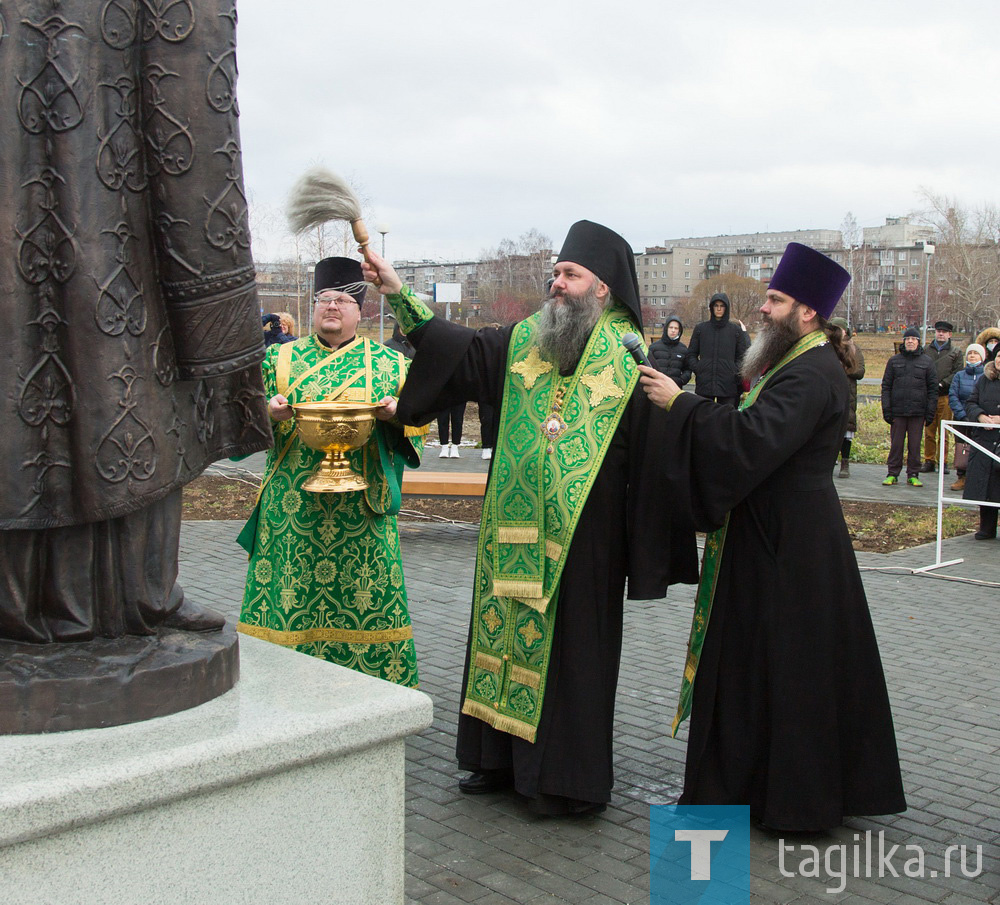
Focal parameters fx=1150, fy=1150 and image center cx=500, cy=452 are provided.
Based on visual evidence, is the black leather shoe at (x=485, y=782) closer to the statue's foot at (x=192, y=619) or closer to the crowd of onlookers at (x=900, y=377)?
the statue's foot at (x=192, y=619)

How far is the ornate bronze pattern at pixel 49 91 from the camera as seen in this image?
225cm

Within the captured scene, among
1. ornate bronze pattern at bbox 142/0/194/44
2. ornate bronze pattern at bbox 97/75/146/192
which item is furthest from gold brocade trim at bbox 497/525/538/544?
ornate bronze pattern at bbox 142/0/194/44

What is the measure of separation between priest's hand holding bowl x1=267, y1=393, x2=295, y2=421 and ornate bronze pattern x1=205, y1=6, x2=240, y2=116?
1.91 m

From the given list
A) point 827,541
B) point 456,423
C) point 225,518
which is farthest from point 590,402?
point 456,423

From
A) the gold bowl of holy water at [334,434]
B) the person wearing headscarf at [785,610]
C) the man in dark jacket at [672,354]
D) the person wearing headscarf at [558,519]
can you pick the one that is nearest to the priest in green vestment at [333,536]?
the gold bowl of holy water at [334,434]

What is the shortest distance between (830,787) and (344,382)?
2.35 m

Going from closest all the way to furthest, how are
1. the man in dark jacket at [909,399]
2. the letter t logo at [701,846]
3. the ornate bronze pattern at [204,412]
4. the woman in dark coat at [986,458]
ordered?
the ornate bronze pattern at [204,412] < the letter t logo at [701,846] < the woman in dark coat at [986,458] < the man in dark jacket at [909,399]

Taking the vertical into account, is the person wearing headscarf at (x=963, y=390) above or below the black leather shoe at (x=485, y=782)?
above

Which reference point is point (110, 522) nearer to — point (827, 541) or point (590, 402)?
point (590, 402)

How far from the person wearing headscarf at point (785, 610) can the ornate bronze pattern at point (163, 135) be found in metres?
1.92

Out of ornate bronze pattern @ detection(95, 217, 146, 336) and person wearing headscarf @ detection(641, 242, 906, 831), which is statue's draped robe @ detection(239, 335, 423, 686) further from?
ornate bronze pattern @ detection(95, 217, 146, 336)

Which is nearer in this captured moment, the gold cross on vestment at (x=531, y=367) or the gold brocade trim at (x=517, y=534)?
the gold brocade trim at (x=517, y=534)

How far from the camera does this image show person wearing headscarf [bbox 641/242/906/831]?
3916 millimetres

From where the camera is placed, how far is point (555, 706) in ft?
13.4
